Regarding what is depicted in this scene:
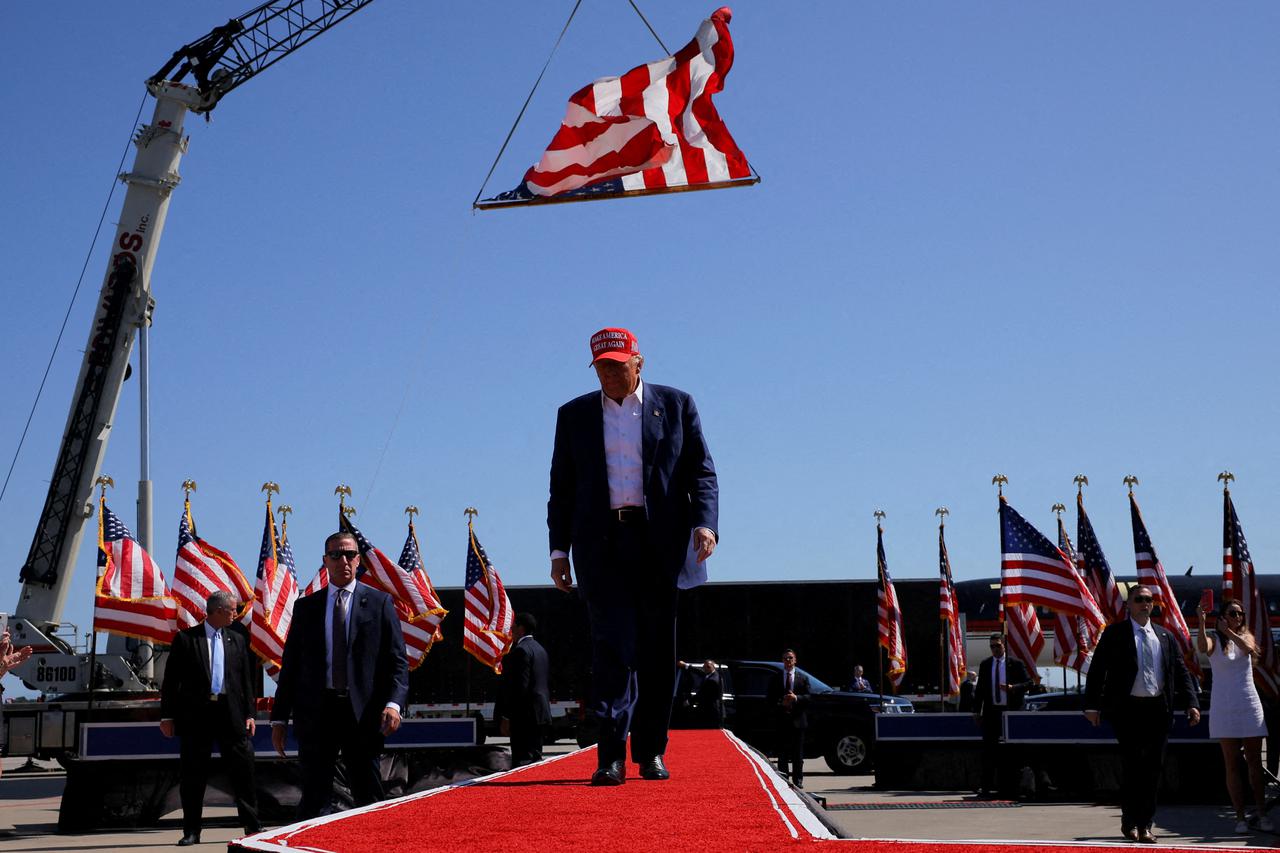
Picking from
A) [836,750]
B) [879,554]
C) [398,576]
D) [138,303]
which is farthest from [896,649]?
[138,303]

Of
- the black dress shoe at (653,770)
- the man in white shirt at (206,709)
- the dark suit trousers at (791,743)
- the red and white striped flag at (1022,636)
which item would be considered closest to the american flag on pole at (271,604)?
the dark suit trousers at (791,743)

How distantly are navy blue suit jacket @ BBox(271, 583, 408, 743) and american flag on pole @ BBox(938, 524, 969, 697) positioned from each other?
21073 millimetres

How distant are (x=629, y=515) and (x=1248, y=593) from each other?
14.4 metres

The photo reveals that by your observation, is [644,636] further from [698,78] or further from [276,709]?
[698,78]

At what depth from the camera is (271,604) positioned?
65.6 ft

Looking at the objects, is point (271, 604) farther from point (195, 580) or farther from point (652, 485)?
point (652, 485)

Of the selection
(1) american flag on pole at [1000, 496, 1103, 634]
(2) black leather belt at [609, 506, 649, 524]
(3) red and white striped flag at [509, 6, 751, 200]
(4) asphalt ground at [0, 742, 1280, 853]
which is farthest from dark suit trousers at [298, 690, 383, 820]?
(1) american flag on pole at [1000, 496, 1103, 634]

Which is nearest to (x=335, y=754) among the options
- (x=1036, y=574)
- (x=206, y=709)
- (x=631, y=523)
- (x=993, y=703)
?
(x=631, y=523)

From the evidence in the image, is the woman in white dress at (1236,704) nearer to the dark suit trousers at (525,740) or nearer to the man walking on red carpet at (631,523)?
the dark suit trousers at (525,740)

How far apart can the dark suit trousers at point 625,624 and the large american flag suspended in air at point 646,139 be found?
627 centimetres

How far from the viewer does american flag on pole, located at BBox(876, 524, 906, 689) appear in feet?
91.5

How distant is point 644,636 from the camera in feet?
20.2

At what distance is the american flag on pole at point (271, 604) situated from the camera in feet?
63.1

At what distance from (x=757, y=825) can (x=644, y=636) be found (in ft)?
7.93
